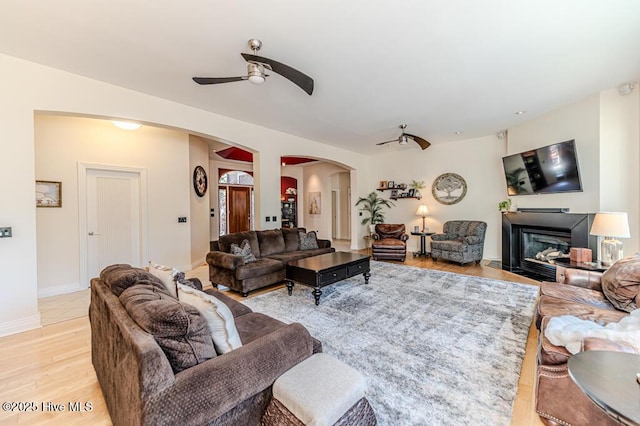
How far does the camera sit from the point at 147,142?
4.83 meters

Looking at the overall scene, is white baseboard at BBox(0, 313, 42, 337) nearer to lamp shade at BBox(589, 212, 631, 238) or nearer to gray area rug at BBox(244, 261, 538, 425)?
gray area rug at BBox(244, 261, 538, 425)

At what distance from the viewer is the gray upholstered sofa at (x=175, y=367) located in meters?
1.03

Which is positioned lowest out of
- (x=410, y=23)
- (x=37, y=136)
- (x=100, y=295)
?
(x=100, y=295)

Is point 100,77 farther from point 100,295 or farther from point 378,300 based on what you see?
point 378,300

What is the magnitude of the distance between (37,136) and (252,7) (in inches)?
154

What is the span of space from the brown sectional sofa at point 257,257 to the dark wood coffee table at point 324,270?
0.49 m

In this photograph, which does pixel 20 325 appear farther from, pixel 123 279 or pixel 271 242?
pixel 271 242

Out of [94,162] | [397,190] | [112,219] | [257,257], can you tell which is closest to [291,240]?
[257,257]

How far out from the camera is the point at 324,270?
3.49m

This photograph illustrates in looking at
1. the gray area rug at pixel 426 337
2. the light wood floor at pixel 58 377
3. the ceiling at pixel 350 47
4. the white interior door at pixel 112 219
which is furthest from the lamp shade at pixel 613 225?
the white interior door at pixel 112 219

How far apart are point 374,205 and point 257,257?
4.40 metres

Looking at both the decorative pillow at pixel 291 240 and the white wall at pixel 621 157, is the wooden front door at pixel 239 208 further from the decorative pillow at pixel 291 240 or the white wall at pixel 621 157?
the white wall at pixel 621 157

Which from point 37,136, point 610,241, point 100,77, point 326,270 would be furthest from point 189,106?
point 610,241

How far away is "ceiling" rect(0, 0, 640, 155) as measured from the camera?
212cm
